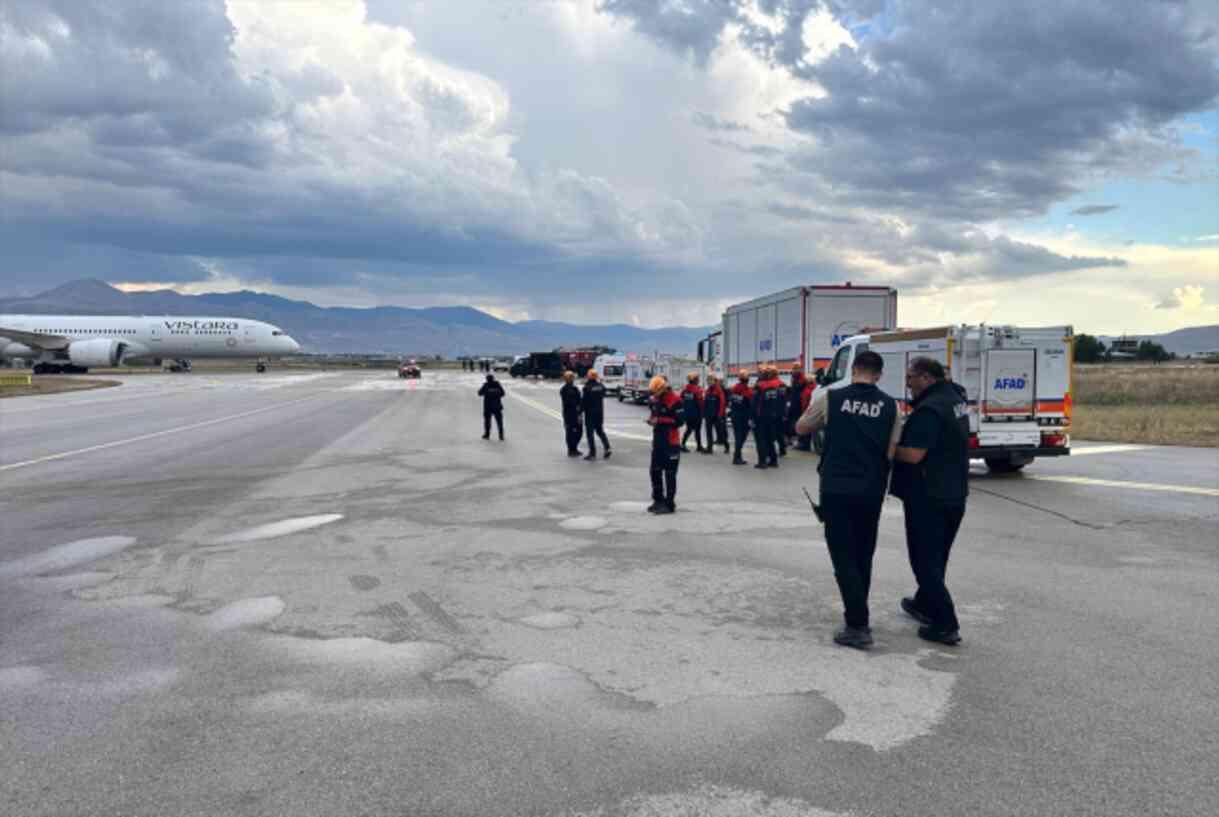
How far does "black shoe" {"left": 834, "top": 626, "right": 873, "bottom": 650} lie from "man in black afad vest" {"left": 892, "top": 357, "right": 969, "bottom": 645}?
41 cm

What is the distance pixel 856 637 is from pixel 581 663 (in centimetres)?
172

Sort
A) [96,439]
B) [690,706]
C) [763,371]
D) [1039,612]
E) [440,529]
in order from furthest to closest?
[96,439] < [763,371] < [440,529] < [1039,612] < [690,706]

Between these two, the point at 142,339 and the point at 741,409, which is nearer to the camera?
the point at 741,409

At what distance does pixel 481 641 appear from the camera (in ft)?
17.4

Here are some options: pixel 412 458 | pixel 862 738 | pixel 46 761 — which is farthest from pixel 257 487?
pixel 862 738

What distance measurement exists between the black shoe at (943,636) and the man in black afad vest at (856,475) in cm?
39

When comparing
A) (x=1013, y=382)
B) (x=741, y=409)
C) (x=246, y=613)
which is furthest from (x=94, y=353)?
(x=246, y=613)

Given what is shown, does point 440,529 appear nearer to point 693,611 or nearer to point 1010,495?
point 693,611

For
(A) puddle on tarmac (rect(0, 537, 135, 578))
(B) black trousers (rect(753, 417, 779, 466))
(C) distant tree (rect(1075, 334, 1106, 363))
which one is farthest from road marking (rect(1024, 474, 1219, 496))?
(C) distant tree (rect(1075, 334, 1106, 363))

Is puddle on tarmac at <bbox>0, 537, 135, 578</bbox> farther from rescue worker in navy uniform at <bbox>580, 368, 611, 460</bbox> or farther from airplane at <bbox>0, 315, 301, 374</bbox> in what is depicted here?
airplane at <bbox>0, 315, 301, 374</bbox>

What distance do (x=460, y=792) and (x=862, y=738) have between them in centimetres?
185

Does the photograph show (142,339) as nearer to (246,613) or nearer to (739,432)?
(739,432)

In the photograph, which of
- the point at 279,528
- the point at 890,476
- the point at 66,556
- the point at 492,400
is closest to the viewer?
the point at 890,476

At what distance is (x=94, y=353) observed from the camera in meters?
64.4
